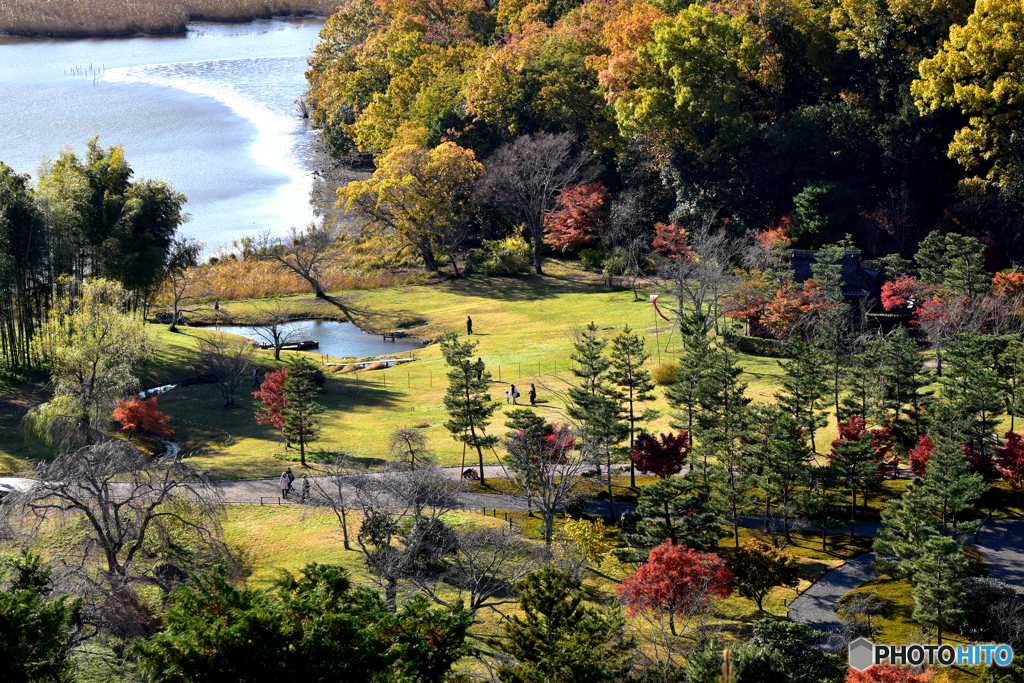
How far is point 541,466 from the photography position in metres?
37.9

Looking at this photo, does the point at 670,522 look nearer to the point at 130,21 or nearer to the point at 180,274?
the point at 180,274

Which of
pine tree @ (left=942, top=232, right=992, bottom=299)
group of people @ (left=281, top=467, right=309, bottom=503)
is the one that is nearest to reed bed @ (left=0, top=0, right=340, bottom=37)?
group of people @ (left=281, top=467, right=309, bottom=503)


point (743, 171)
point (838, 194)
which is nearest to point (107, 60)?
point (743, 171)

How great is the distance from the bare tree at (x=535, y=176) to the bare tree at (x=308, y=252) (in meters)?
14.2

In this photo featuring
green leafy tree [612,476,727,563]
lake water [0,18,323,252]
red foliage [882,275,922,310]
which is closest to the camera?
green leafy tree [612,476,727,563]

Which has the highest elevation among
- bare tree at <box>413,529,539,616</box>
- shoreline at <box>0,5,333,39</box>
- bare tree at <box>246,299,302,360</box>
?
shoreline at <box>0,5,333,39</box>

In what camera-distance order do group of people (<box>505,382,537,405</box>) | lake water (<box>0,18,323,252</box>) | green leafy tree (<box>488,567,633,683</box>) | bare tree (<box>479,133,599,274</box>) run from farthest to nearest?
lake water (<box>0,18,323,252</box>), bare tree (<box>479,133,599,274</box>), group of people (<box>505,382,537,405</box>), green leafy tree (<box>488,567,633,683</box>)

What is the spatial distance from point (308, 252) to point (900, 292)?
47.0 meters

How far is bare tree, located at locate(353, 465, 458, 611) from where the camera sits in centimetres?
3431

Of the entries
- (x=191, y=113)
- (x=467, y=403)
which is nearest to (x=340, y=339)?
(x=467, y=403)

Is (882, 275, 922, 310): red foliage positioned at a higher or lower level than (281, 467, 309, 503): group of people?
higher

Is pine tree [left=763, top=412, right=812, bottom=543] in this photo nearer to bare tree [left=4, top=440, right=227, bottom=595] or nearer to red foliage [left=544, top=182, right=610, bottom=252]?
bare tree [left=4, top=440, right=227, bottom=595]

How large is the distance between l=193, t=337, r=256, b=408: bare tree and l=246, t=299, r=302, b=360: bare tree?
6.94ft

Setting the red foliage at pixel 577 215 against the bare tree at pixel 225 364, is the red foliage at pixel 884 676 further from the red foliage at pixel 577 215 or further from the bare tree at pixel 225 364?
the red foliage at pixel 577 215
